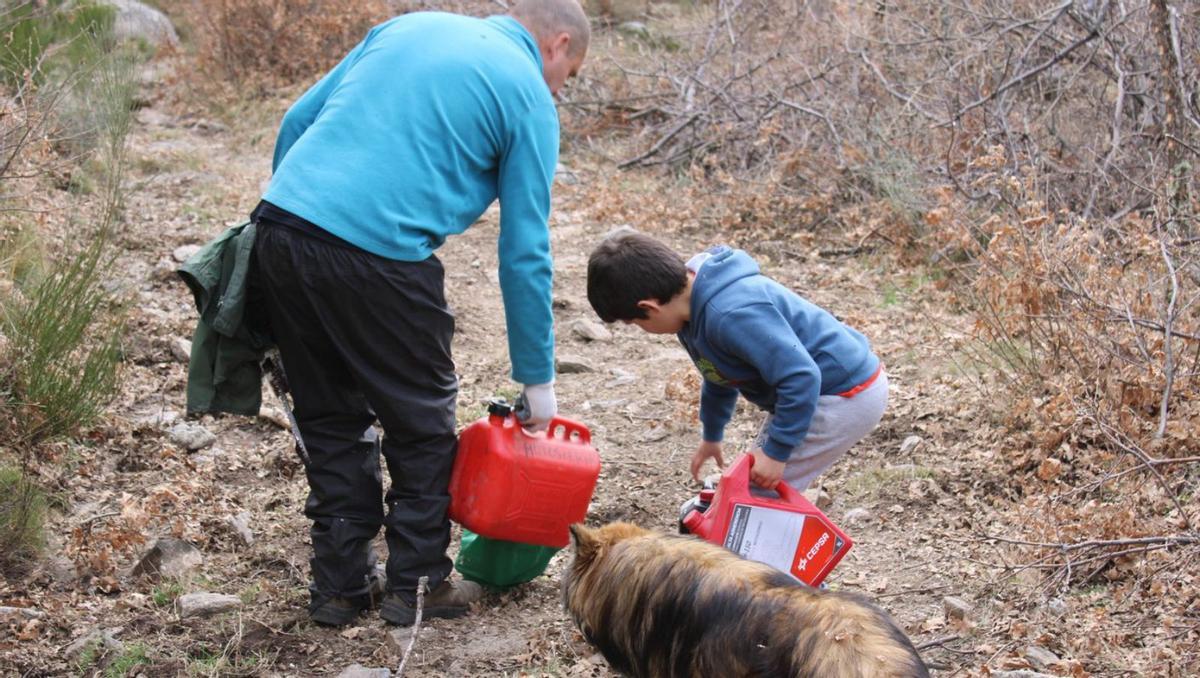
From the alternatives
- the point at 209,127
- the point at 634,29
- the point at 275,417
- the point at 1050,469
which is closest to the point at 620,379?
the point at 275,417

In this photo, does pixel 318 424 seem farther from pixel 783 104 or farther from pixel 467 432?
pixel 783 104

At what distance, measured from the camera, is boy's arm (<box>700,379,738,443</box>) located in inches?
161

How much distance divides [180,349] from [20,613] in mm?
2604

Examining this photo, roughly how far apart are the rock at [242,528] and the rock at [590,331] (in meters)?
2.85

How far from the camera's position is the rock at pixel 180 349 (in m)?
6.39

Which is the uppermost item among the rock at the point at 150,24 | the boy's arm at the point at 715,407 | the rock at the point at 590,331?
the boy's arm at the point at 715,407

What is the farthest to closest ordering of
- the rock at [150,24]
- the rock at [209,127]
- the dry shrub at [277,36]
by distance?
the rock at [150,24] → the dry shrub at [277,36] → the rock at [209,127]

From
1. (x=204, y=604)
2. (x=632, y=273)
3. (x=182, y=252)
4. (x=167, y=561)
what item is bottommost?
(x=182, y=252)

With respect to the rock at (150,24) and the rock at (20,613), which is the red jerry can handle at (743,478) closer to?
the rock at (20,613)

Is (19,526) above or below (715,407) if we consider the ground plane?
below

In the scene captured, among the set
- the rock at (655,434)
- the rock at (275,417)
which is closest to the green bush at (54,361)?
the rock at (275,417)

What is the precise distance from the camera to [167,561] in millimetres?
4352

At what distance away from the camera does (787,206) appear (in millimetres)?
9023

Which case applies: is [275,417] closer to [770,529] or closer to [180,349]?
[180,349]
